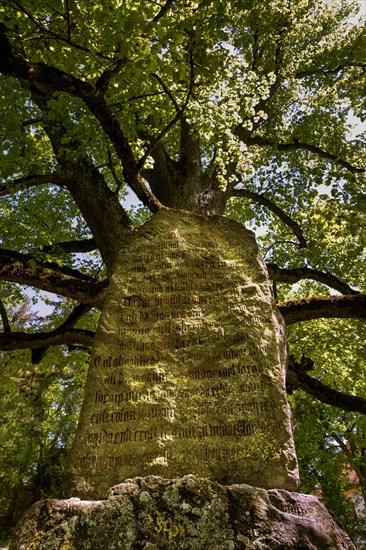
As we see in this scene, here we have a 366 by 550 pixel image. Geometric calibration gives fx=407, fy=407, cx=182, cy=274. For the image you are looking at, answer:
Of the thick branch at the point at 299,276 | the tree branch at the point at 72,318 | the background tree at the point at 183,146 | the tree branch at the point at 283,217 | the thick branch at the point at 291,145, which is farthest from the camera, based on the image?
the thick branch at the point at 291,145

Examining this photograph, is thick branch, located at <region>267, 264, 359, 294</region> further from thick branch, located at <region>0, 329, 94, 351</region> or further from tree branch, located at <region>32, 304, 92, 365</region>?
tree branch, located at <region>32, 304, 92, 365</region>

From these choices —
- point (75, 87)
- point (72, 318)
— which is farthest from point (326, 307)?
point (72, 318)

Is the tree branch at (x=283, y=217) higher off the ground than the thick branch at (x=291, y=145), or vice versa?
the thick branch at (x=291, y=145)

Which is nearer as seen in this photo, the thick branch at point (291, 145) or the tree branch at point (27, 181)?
the tree branch at point (27, 181)

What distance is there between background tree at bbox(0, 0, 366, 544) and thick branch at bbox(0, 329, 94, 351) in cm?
3

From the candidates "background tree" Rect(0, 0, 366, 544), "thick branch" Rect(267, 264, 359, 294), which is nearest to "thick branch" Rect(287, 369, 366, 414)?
"background tree" Rect(0, 0, 366, 544)

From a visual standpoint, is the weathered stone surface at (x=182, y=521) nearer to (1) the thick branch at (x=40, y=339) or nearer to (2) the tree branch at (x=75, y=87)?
(2) the tree branch at (x=75, y=87)

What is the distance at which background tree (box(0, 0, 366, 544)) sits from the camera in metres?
5.32

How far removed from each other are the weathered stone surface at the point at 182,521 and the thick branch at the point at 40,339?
4417 mm

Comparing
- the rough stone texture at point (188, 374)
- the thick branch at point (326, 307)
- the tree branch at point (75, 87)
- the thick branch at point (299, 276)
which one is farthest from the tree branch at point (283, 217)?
the rough stone texture at point (188, 374)

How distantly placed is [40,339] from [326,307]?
456 centimetres

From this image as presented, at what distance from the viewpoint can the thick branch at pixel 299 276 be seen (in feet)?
22.6

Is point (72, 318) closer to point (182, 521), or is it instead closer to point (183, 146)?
point (183, 146)

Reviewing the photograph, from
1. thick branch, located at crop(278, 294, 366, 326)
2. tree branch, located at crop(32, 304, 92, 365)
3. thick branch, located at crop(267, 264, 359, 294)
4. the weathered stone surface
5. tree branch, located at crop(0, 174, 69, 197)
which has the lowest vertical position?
the weathered stone surface
